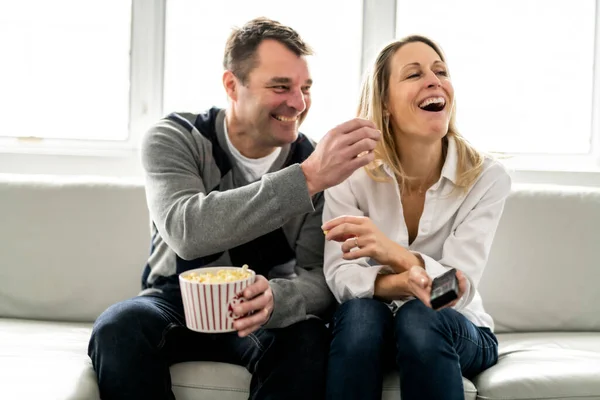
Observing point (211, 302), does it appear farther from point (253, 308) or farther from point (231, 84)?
point (231, 84)

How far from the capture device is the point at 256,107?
1824 mm

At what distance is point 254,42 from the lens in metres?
1.86

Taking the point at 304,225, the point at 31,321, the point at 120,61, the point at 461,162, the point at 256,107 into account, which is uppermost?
the point at 120,61

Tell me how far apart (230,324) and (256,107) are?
2.14 ft

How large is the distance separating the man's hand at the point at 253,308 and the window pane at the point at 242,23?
4.45ft

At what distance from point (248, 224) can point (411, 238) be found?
540 millimetres

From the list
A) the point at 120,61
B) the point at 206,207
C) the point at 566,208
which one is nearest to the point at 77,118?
the point at 120,61

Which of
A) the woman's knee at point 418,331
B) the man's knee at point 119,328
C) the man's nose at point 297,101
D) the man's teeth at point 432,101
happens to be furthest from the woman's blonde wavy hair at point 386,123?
the man's knee at point 119,328

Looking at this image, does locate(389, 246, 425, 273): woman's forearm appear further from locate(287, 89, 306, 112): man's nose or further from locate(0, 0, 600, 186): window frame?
locate(0, 0, 600, 186): window frame

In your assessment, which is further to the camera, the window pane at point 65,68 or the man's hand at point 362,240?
the window pane at point 65,68

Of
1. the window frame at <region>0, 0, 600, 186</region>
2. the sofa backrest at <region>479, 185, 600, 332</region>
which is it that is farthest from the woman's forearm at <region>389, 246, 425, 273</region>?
the window frame at <region>0, 0, 600, 186</region>

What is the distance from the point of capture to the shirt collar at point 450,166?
1812 millimetres

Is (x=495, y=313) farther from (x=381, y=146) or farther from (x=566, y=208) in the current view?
(x=381, y=146)

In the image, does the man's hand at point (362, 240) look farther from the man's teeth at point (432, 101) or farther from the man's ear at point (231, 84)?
the man's ear at point (231, 84)
